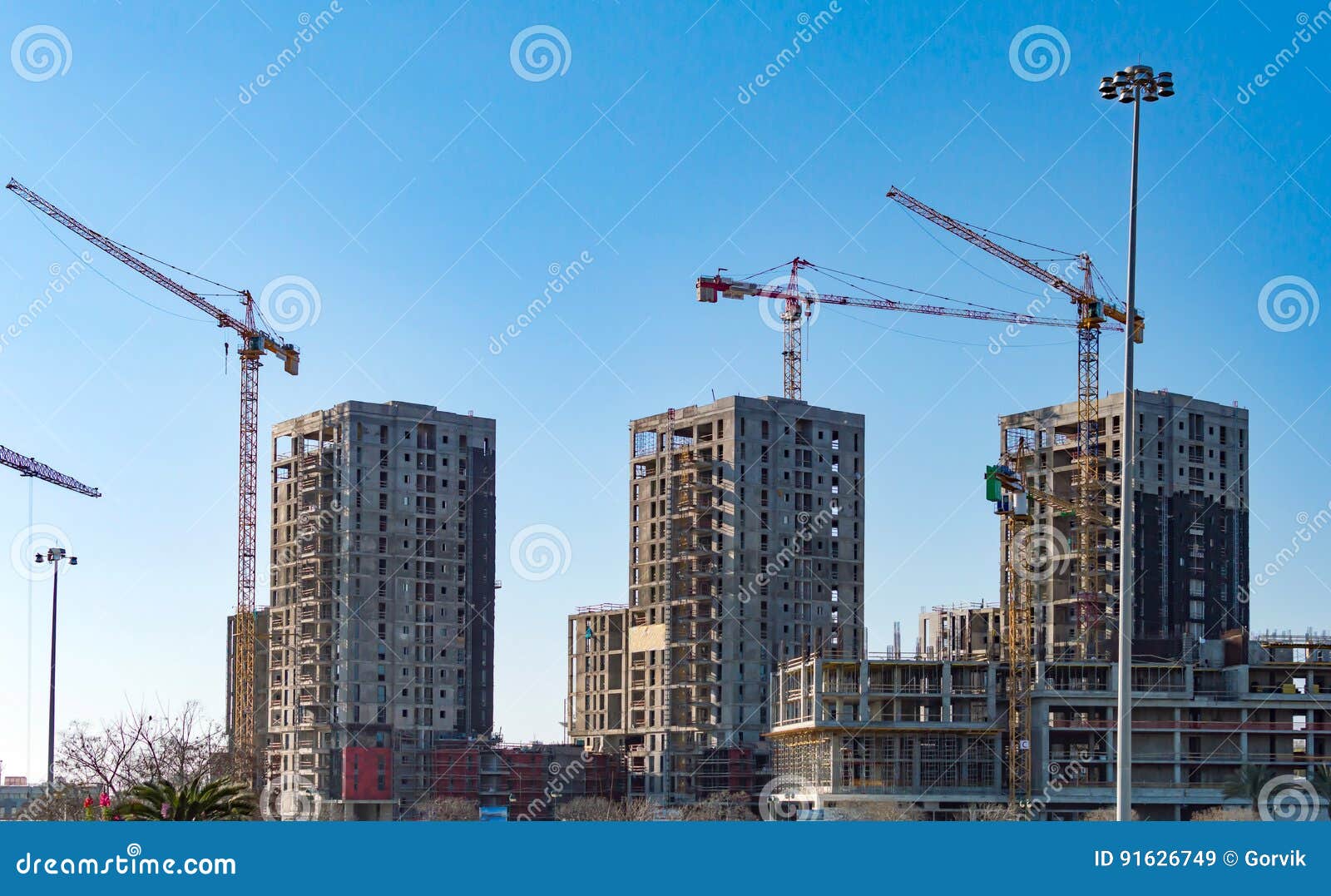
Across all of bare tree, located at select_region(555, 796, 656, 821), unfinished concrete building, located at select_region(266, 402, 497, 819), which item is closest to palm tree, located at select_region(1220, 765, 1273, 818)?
bare tree, located at select_region(555, 796, 656, 821)

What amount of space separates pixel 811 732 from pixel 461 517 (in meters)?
56.5

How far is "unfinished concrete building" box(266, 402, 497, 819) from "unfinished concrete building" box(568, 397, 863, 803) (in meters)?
17.7

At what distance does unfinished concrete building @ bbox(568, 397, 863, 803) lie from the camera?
164m

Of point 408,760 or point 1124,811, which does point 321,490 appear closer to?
point 408,760

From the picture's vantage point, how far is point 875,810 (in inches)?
5113

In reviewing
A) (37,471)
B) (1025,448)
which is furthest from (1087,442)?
Result: (37,471)

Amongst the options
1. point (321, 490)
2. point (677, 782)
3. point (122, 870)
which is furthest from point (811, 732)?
point (122, 870)

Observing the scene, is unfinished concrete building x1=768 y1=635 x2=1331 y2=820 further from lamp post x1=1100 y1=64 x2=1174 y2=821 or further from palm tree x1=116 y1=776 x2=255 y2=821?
lamp post x1=1100 y1=64 x2=1174 y2=821

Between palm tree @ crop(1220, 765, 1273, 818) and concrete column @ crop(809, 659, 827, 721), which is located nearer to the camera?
palm tree @ crop(1220, 765, 1273, 818)

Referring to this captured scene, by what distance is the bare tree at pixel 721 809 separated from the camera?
146 m

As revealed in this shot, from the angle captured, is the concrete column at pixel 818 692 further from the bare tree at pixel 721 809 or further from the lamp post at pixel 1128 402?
the lamp post at pixel 1128 402

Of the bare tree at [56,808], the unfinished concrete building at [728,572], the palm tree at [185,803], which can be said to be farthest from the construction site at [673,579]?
the palm tree at [185,803]

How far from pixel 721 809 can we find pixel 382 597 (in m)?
46.4

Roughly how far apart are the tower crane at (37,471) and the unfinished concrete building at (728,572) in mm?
54739
